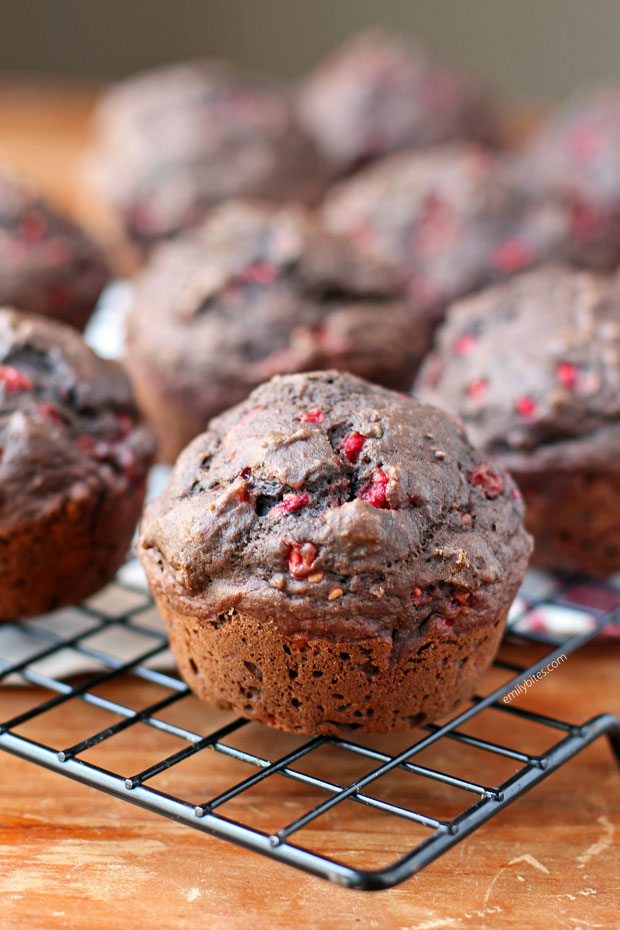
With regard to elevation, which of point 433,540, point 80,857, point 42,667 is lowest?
point 80,857

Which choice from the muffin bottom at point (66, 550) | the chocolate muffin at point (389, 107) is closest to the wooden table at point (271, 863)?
the muffin bottom at point (66, 550)

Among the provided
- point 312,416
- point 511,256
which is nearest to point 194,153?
point 511,256

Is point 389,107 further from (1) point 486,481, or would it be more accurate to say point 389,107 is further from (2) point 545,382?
(1) point 486,481

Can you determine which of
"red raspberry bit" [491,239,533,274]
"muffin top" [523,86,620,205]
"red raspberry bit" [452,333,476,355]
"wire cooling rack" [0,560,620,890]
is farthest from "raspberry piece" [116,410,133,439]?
"muffin top" [523,86,620,205]

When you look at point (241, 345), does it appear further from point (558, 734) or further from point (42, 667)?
point (558, 734)

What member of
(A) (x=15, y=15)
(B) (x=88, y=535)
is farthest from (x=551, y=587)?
(A) (x=15, y=15)
